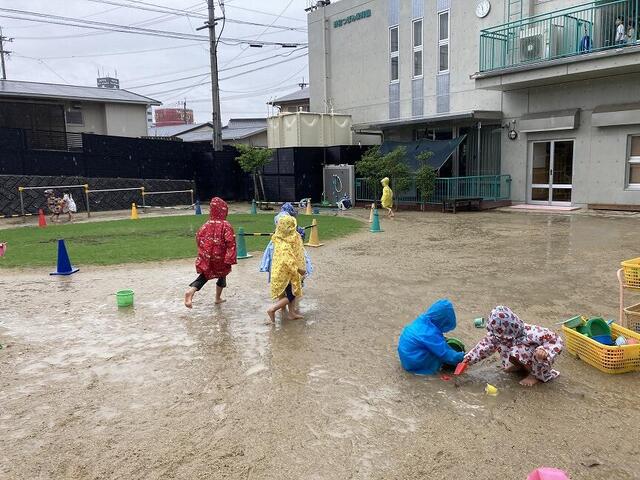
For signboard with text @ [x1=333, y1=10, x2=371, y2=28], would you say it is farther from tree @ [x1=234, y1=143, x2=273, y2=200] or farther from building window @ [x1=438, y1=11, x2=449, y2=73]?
tree @ [x1=234, y1=143, x2=273, y2=200]

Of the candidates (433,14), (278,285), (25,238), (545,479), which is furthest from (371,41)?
(545,479)

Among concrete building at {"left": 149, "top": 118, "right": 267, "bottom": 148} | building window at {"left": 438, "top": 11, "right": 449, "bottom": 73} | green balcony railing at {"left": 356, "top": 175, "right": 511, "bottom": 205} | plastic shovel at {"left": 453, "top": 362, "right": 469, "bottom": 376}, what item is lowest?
plastic shovel at {"left": 453, "top": 362, "right": 469, "bottom": 376}

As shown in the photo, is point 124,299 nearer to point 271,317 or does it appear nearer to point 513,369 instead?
point 271,317

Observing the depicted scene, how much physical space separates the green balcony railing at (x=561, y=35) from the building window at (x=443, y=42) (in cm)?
240

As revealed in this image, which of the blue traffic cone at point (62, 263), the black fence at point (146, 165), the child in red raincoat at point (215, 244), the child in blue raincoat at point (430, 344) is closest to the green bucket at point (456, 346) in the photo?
the child in blue raincoat at point (430, 344)

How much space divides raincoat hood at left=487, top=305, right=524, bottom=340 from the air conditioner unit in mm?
15275

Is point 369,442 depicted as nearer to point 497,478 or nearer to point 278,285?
point 497,478

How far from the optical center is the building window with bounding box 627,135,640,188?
16.8 meters

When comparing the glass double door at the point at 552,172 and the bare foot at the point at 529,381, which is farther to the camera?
the glass double door at the point at 552,172

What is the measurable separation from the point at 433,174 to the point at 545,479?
18.2 metres

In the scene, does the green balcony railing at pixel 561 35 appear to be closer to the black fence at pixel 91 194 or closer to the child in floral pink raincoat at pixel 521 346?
the child in floral pink raincoat at pixel 521 346

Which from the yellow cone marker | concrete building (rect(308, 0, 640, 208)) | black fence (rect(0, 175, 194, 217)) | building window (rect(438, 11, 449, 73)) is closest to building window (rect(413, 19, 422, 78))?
concrete building (rect(308, 0, 640, 208))

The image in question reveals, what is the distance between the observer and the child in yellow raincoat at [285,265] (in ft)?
21.2

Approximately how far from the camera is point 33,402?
4.50 metres
